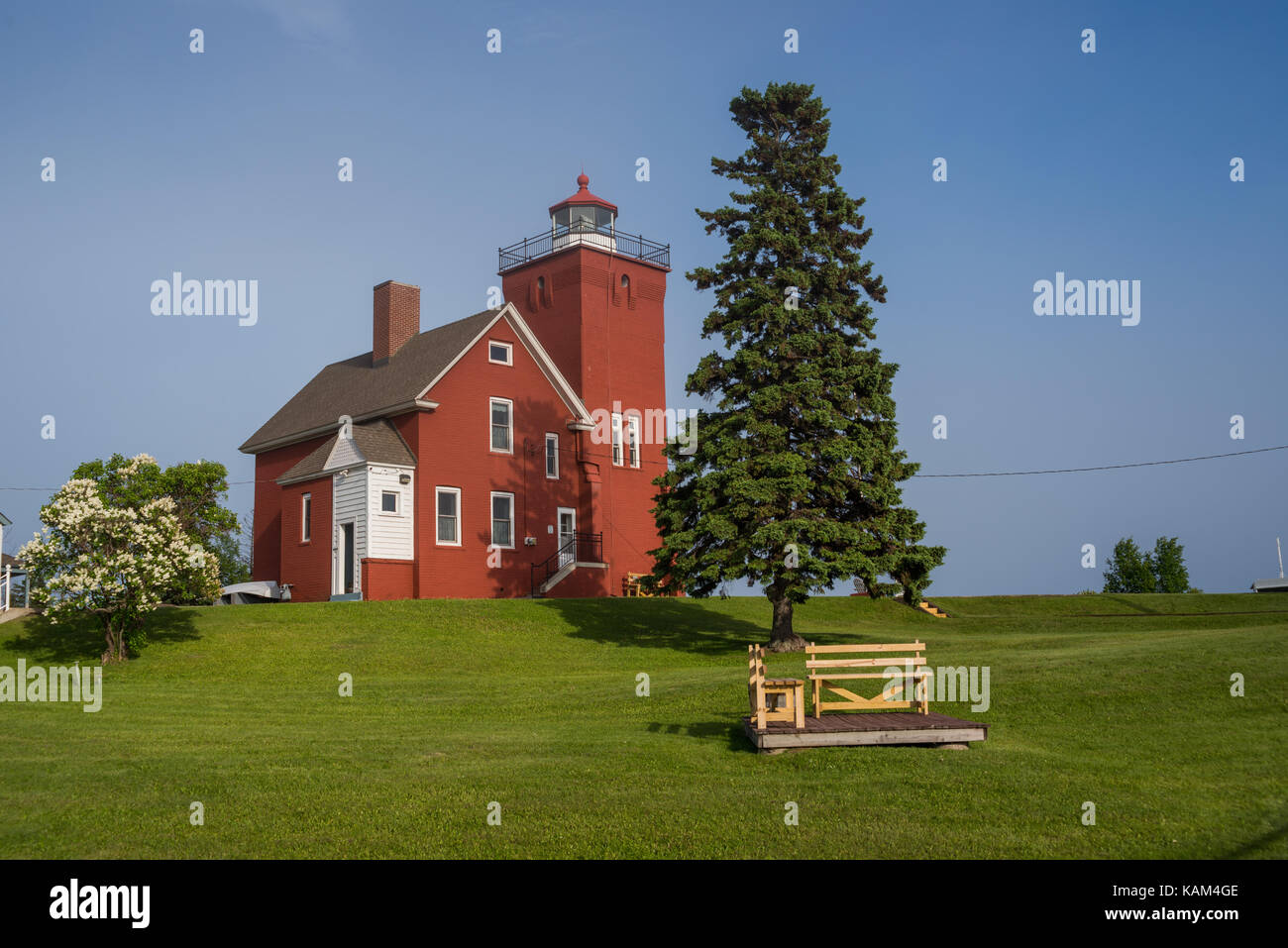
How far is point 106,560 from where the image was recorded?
79.0 feet

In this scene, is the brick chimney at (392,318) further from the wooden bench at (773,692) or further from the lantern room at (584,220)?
the wooden bench at (773,692)

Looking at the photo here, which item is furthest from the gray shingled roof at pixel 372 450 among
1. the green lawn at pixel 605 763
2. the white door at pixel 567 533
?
the green lawn at pixel 605 763

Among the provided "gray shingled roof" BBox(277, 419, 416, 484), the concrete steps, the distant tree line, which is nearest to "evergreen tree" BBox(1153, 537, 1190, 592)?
the distant tree line

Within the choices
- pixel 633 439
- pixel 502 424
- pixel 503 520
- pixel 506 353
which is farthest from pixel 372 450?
pixel 633 439

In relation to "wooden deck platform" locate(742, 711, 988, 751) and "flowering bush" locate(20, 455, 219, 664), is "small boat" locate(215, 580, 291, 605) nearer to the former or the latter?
"flowering bush" locate(20, 455, 219, 664)

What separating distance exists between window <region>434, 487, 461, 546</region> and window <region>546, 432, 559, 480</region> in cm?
412

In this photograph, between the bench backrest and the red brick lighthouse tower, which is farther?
the red brick lighthouse tower

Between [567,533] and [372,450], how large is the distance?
812cm

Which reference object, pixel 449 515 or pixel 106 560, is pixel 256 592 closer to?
pixel 449 515

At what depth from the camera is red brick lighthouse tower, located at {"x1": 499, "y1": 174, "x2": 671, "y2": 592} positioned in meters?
40.3

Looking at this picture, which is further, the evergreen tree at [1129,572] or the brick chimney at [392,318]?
the evergreen tree at [1129,572]

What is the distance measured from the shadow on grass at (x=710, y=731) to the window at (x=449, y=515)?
19.6 meters

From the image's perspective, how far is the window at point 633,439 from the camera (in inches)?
1665
